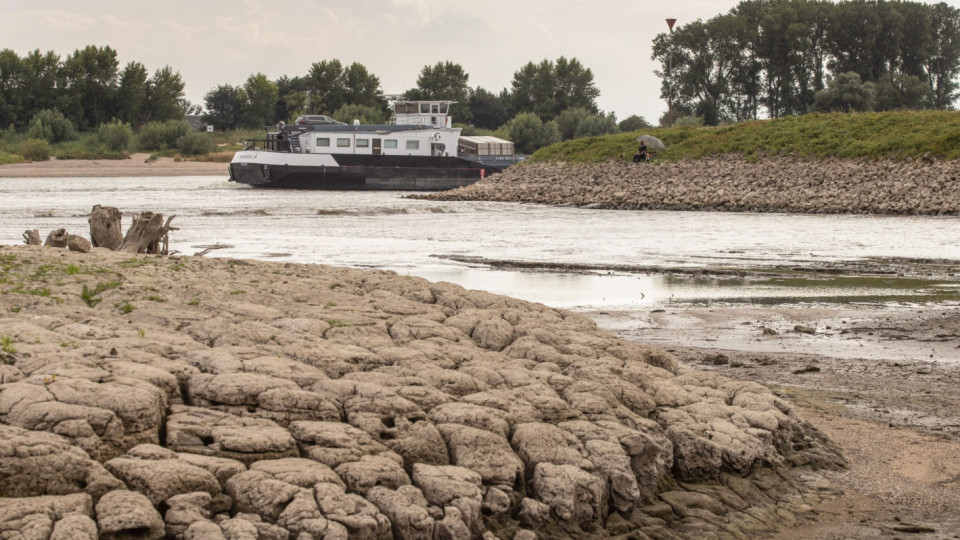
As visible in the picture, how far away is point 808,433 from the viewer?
24.9 ft

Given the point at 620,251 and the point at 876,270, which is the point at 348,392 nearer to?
the point at 876,270

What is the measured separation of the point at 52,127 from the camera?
86312mm

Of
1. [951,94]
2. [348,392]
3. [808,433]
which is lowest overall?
[808,433]

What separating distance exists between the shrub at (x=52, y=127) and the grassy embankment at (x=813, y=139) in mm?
47213

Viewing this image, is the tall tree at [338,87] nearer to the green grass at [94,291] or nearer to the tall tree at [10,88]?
the tall tree at [10,88]

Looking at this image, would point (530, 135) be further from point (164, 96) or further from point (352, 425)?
point (352, 425)

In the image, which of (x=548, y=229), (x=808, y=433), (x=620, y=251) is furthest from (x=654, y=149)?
(x=808, y=433)

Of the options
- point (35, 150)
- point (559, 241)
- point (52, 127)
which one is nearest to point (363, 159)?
point (35, 150)

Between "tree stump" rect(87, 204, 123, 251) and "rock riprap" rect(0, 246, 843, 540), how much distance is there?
10.9 ft

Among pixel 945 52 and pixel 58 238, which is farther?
pixel 945 52

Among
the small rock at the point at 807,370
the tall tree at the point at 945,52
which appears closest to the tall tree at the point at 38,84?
the tall tree at the point at 945,52

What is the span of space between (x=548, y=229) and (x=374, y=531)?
989 inches

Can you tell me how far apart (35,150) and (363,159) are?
3255 centimetres

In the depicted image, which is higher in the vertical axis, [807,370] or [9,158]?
[9,158]
